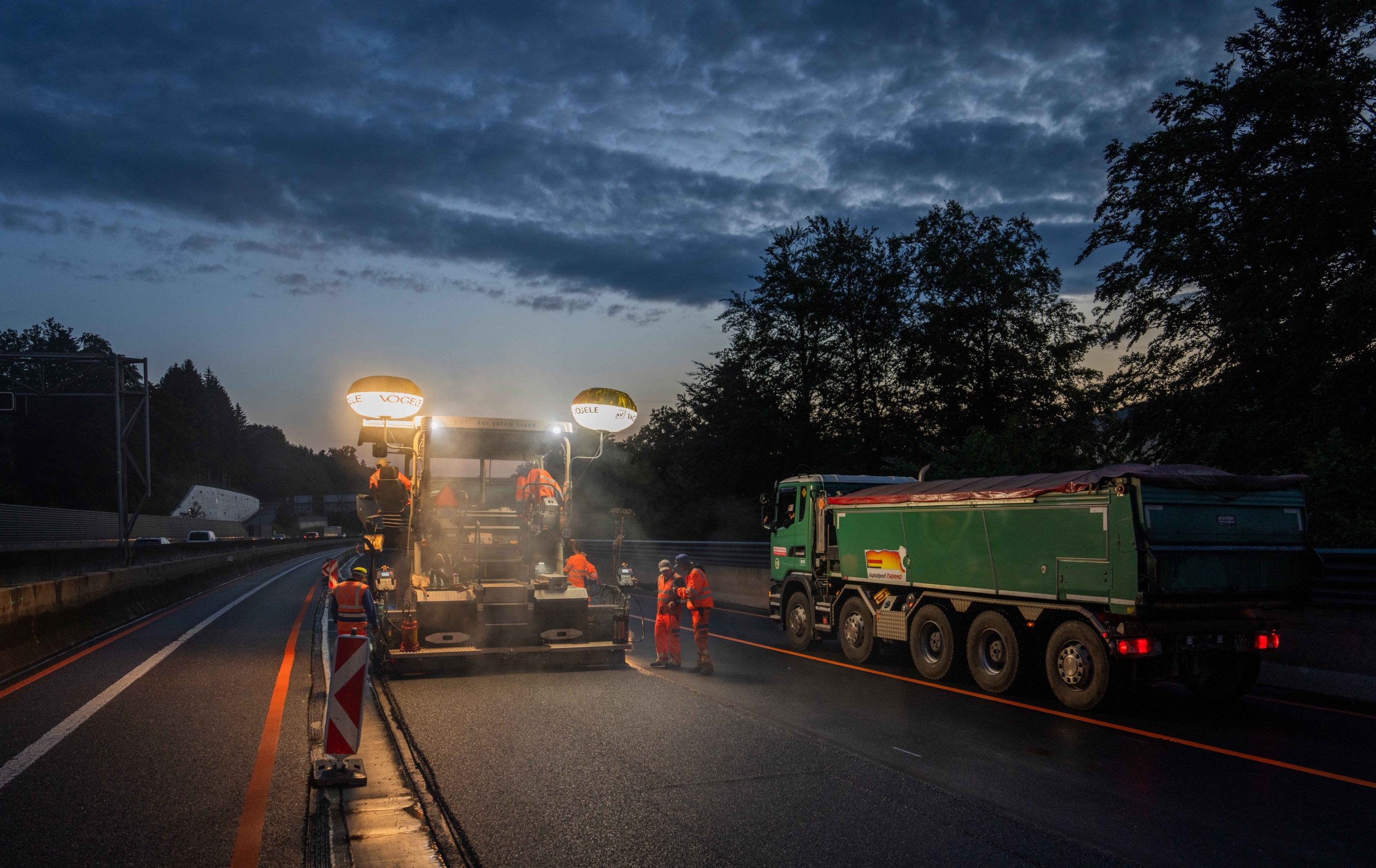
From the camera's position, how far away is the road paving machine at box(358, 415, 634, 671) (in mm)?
11078

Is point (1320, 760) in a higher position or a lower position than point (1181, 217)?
lower

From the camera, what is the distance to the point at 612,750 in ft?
23.7

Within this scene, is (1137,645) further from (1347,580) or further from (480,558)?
(480,558)

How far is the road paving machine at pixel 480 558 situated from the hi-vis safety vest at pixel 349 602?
3.39 metres

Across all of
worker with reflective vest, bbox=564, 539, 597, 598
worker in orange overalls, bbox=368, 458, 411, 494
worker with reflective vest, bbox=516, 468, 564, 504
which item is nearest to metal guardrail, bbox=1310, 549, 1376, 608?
worker with reflective vest, bbox=564, 539, 597, 598

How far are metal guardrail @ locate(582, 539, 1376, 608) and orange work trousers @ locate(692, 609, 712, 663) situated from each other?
6.61m

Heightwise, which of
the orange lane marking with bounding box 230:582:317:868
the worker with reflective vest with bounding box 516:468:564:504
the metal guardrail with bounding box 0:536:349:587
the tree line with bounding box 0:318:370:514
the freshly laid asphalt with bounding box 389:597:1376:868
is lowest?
the freshly laid asphalt with bounding box 389:597:1376:868

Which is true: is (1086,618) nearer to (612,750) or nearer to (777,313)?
(612,750)

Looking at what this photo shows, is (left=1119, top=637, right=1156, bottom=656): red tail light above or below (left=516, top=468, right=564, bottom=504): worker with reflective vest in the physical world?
below

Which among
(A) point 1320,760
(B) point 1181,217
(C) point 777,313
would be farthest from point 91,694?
(C) point 777,313

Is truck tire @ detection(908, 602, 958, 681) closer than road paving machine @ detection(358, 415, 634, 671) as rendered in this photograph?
Yes

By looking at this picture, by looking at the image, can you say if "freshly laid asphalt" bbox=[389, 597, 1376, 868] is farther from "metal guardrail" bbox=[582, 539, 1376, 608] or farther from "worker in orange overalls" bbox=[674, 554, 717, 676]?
"metal guardrail" bbox=[582, 539, 1376, 608]

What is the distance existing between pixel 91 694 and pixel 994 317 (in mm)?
36526

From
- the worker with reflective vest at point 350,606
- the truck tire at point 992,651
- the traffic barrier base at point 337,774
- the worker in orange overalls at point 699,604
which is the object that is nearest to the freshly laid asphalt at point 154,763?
the traffic barrier base at point 337,774
